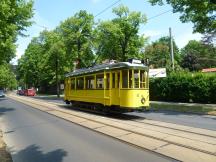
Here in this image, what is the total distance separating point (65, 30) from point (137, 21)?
14253 millimetres

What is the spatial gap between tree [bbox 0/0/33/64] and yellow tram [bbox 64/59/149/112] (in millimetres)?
5815

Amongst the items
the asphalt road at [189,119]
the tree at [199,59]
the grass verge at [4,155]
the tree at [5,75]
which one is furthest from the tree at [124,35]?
the tree at [199,59]

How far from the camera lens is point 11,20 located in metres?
27.3

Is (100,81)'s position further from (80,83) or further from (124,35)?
(124,35)

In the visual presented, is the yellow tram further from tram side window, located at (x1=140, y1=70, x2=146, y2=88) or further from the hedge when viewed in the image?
the hedge

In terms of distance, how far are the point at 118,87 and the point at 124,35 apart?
26.8 m

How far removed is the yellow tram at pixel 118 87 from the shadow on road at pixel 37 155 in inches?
348

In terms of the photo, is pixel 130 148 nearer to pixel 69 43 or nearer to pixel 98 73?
pixel 98 73

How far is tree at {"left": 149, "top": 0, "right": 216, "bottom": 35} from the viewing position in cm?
2388

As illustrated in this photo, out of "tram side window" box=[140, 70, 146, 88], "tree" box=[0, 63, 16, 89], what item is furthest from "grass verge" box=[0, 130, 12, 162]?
"tree" box=[0, 63, 16, 89]

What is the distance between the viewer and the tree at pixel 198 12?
23.9m

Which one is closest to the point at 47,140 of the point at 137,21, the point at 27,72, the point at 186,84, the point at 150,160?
the point at 150,160

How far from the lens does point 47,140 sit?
12.8 m

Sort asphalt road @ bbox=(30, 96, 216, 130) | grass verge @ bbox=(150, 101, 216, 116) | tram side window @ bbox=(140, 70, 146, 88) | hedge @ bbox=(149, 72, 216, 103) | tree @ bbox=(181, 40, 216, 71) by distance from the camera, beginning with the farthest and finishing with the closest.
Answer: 1. tree @ bbox=(181, 40, 216, 71)
2. hedge @ bbox=(149, 72, 216, 103)
3. grass verge @ bbox=(150, 101, 216, 116)
4. tram side window @ bbox=(140, 70, 146, 88)
5. asphalt road @ bbox=(30, 96, 216, 130)
